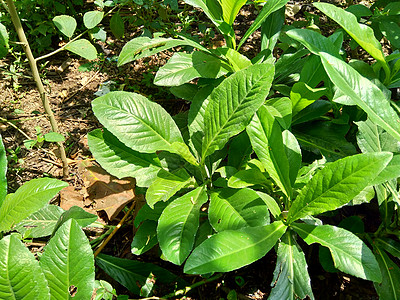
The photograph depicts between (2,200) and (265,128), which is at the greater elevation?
(265,128)

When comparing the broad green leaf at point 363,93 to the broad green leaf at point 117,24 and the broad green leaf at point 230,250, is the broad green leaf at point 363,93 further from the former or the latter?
the broad green leaf at point 117,24

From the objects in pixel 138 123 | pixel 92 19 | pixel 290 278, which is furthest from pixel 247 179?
pixel 92 19

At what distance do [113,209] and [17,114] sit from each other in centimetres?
113

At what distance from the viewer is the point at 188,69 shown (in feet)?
6.48

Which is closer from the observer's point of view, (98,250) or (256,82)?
(256,82)

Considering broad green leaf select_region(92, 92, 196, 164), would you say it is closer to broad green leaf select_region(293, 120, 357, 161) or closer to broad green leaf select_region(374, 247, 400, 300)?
broad green leaf select_region(293, 120, 357, 161)

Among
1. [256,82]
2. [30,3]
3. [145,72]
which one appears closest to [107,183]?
[145,72]

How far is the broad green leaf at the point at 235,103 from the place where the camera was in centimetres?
159

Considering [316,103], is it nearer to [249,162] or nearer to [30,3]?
[249,162]

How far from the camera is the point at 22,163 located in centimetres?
247

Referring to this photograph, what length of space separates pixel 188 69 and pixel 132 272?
1136 mm

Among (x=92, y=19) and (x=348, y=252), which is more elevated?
(x=92, y=19)

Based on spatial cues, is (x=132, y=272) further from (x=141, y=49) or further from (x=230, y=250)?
(x=141, y=49)

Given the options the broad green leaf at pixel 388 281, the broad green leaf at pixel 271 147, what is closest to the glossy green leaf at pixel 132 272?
the broad green leaf at pixel 271 147
